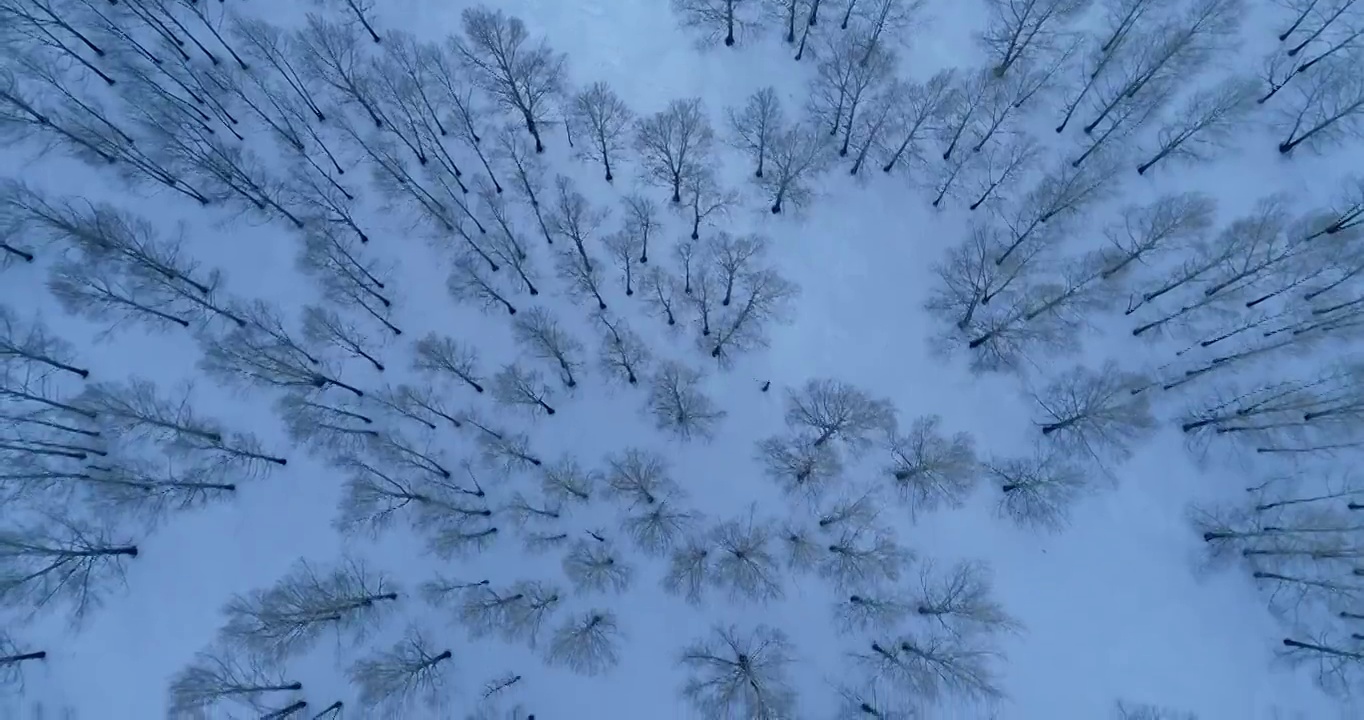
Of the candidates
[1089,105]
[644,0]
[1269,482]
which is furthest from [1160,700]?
[644,0]

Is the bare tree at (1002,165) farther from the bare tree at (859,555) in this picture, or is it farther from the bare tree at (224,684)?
A: the bare tree at (224,684)

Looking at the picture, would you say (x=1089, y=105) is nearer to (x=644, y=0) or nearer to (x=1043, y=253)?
(x=1043, y=253)

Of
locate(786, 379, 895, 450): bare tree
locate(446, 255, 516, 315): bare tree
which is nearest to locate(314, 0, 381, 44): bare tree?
locate(446, 255, 516, 315): bare tree

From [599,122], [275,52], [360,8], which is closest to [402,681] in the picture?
[599,122]

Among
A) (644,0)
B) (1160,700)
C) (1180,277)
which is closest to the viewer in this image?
(1160,700)

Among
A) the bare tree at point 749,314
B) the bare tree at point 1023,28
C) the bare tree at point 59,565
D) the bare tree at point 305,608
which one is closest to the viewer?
the bare tree at point 305,608

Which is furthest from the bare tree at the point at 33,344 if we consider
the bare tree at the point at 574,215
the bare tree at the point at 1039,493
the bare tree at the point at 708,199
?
the bare tree at the point at 1039,493
